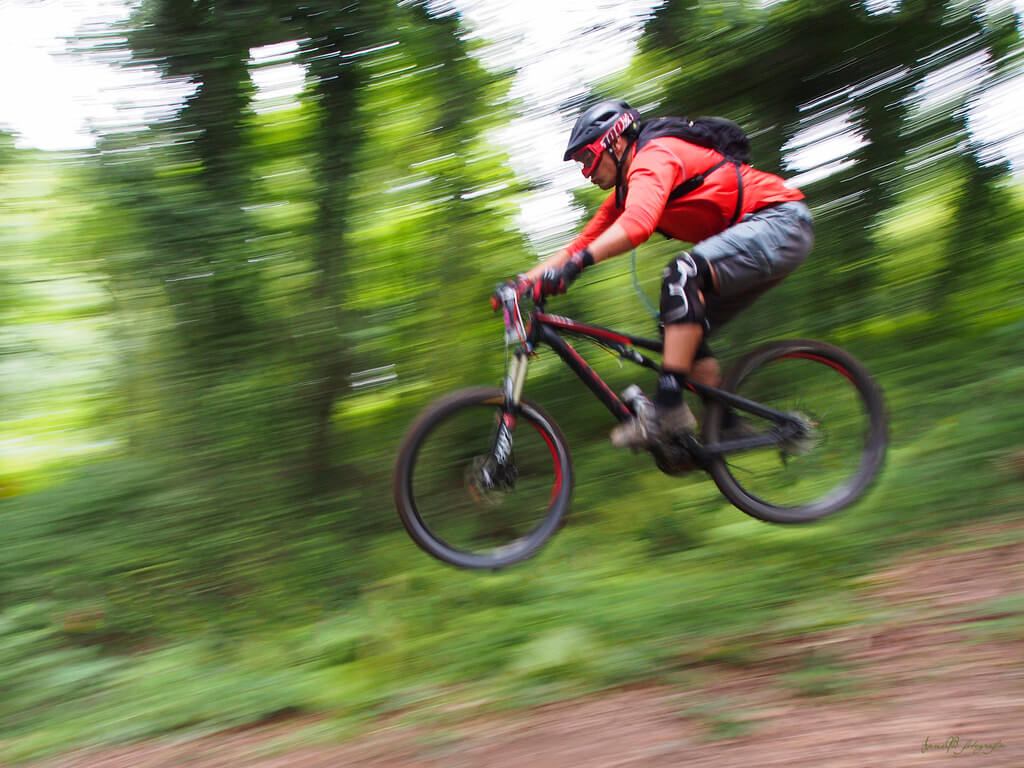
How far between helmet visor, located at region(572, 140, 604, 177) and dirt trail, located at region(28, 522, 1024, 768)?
222 cm

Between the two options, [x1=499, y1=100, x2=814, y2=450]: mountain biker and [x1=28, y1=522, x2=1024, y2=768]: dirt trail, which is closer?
[x1=28, y1=522, x2=1024, y2=768]: dirt trail

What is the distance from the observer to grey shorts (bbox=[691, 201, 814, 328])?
3338 mm

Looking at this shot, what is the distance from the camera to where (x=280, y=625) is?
3.88m

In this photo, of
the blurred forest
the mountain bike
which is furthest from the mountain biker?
the blurred forest

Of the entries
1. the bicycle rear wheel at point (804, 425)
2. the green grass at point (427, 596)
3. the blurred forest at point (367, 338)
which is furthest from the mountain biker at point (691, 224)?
the green grass at point (427, 596)

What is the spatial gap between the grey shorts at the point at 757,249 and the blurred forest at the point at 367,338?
31.3 inches

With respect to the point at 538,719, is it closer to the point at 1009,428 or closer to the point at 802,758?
the point at 802,758

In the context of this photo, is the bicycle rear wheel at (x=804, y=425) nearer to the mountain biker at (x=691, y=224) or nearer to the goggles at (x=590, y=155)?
the mountain biker at (x=691, y=224)

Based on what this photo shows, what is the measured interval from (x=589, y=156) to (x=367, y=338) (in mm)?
1962

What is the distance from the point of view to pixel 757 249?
3.35m

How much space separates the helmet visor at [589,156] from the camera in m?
3.40

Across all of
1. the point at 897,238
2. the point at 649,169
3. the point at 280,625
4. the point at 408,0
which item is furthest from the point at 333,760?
the point at 897,238

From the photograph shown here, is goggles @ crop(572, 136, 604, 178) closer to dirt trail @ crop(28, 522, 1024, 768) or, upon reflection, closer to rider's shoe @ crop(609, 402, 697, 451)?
rider's shoe @ crop(609, 402, 697, 451)

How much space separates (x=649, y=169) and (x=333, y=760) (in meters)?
2.67
